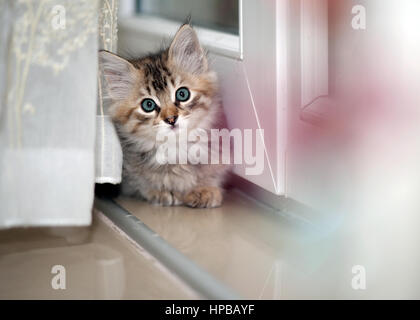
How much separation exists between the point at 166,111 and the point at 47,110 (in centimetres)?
38

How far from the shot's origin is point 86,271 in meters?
1.20

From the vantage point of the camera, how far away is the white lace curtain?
124cm

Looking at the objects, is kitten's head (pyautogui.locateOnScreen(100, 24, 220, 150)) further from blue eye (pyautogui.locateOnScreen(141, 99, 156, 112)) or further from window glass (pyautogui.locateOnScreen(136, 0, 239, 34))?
window glass (pyautogui.locateOnScreen(136, 0, 239, 34))

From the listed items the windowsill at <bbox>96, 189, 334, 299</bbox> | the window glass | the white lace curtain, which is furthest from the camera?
the window glass

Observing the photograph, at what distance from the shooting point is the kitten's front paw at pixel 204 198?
1580 millimetres

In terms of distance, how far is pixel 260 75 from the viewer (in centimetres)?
146

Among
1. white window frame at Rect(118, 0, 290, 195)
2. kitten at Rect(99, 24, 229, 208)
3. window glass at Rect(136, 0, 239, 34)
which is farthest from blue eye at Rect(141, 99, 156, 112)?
window glass at Rect(136, 0, 239, 34)

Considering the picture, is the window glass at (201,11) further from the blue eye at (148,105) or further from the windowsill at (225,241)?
the windowsill at (225,241)

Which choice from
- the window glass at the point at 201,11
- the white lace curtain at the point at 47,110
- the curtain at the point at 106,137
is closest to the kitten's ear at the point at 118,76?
the curtain at the point at 106,137

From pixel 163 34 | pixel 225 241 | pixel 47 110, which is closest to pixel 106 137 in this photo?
pixel 47 110

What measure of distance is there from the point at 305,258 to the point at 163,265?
0.32 metres

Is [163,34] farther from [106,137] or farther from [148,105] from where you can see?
[106,137]

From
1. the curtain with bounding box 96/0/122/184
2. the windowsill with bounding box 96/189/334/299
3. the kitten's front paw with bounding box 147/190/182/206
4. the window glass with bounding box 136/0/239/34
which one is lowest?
the windowsill with bounding box 96/189/334/299
